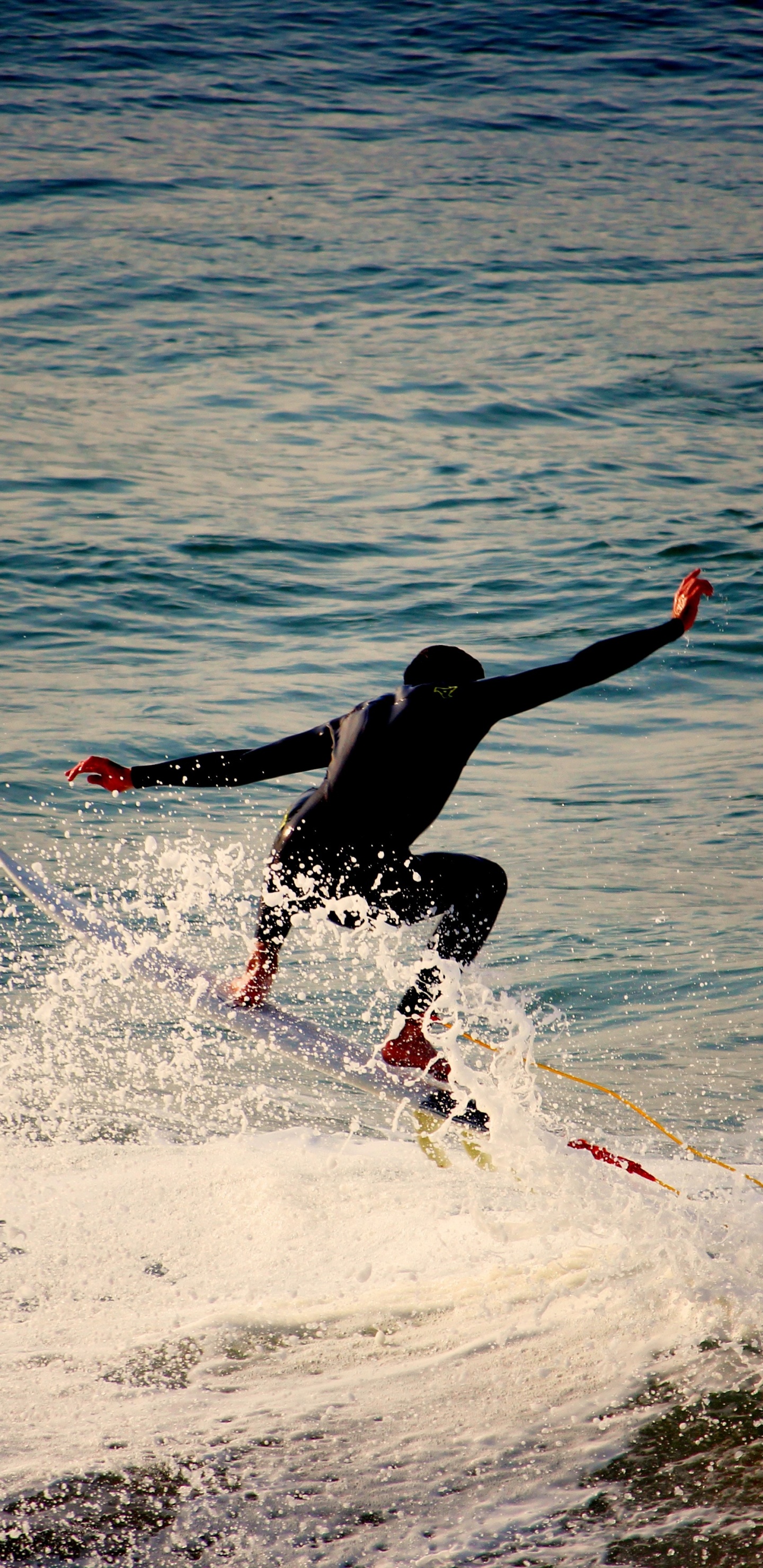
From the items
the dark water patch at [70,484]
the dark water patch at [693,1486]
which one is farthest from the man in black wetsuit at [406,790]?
the dark water patch at [70,484]

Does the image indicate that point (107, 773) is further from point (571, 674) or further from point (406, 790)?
point (571, 674)

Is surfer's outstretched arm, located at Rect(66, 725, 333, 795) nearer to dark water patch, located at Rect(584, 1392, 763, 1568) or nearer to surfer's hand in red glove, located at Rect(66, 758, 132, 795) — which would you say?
surfer's hand in red glove, located at Rect(66, 758, 132, 795)

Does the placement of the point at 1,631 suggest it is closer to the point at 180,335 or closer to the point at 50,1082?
the point at 50,1082

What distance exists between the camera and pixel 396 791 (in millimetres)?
4543

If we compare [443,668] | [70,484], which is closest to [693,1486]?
[443,668]

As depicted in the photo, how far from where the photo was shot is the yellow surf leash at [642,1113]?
15.6 feet

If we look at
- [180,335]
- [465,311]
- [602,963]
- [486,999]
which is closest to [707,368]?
[465,311]

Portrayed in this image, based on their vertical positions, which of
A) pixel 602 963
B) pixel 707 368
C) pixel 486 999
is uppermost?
pixel 707 368

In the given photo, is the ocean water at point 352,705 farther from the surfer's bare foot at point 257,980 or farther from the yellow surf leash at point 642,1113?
the surfer's bare foot at point 257,980

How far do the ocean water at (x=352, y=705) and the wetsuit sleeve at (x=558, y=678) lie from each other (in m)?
1.00

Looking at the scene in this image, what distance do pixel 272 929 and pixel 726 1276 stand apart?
6.13ft

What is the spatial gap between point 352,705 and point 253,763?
6968mm

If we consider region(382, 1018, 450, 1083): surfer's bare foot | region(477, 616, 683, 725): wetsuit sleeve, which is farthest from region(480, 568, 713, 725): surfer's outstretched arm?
region(382, 1018, 450, 1083): surfer's bare foot

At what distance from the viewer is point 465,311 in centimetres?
2108
